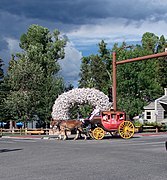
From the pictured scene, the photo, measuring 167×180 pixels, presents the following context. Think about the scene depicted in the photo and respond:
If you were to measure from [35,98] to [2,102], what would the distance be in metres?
5.81

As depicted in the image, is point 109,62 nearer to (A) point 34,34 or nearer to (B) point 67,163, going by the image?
(A) point 34,34

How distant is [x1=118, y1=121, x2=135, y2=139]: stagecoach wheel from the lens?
2838 cm

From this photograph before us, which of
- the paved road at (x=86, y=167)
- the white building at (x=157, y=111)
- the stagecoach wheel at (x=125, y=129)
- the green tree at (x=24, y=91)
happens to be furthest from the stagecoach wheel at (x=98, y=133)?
the white building at (x=157, y=111)

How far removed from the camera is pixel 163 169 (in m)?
12.5

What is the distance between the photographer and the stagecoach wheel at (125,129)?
28375 millimetres

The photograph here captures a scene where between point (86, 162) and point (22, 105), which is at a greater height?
point (22, 105)

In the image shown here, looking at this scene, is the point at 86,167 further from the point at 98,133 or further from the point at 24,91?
the point at 24,91

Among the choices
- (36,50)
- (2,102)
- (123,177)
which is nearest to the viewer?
(123,177)

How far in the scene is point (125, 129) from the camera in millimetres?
28547

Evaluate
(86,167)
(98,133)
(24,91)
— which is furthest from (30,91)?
(86,167)

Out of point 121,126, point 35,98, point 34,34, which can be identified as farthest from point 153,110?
point 121,126

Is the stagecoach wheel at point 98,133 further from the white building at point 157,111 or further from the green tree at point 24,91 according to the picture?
the white building at point 157,111

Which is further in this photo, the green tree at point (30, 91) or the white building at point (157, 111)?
the white building at point (157, 111)

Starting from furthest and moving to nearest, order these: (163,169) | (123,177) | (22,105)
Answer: (22,105) < (163,169) < (123,177)
